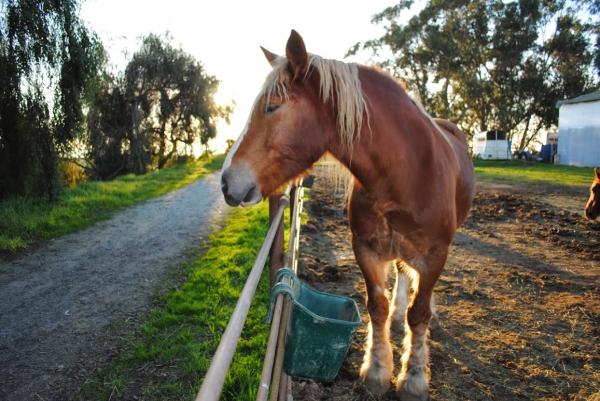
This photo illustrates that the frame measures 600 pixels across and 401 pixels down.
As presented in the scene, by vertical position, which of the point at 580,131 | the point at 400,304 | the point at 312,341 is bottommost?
the point at 400,304

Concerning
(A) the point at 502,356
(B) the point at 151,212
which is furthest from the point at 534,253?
(B) the point at 151,212

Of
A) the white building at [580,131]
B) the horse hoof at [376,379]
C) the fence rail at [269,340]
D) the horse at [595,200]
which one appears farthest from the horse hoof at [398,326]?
the white building at [580,131]

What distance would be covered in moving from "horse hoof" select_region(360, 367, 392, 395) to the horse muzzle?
5.63 ft

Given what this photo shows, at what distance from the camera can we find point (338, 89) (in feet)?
7.40

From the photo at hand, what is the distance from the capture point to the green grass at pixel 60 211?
278 inches

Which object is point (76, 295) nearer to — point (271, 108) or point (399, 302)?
point (399, 302)

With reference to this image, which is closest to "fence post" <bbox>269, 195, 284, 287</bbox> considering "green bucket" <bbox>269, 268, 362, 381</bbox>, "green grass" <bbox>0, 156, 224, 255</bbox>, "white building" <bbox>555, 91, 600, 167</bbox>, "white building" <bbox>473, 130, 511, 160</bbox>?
"green bucket" <bbox>269, 268, 362, 381</bbox>

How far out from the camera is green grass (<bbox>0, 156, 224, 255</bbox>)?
7071 mm

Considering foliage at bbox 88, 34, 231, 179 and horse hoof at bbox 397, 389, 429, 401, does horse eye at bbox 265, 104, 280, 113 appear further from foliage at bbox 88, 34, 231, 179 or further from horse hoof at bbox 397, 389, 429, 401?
foliage at bbox 88, 34, 231, 179

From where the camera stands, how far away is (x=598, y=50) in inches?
1257

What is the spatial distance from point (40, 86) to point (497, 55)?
111ft

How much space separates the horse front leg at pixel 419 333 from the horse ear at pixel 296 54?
1513 mm

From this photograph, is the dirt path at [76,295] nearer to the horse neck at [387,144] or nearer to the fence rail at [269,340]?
the fence rail at [269,340]

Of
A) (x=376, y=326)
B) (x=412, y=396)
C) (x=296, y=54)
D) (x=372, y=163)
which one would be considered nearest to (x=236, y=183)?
(x=296, y=54)
